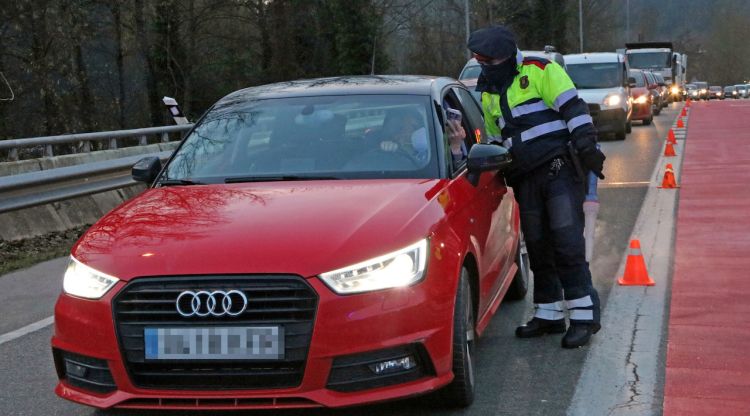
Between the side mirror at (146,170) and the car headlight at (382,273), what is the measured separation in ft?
6.80

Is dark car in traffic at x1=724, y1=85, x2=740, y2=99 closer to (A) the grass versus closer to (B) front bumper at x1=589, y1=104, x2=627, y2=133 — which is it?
(B) front bumper at x1=589, y1=104, x2=627, y2=133

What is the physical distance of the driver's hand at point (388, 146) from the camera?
5.46m

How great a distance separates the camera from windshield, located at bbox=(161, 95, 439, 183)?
17.6 feet

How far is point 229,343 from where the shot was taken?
4.05 m

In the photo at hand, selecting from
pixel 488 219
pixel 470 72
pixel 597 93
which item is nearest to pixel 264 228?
pixel 488 219

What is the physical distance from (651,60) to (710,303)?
1898 inches

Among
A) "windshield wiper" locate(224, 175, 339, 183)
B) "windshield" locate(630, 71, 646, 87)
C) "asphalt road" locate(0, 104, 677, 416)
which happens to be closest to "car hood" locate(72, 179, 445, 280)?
"windshield wiper" locate(224, 175, 339, 183)

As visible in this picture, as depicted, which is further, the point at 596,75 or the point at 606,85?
the point at 596,75

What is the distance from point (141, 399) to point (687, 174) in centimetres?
1321

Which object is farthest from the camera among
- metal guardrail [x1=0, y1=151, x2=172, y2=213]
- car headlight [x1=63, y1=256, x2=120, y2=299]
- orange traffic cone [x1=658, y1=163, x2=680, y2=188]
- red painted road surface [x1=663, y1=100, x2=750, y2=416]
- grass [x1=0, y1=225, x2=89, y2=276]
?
orange traffic cone [x1=658, y1=163, x2=680, y2=188]

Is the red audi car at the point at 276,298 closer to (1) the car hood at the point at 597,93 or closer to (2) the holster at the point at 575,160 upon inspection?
(2) the holster at the point at 575,160

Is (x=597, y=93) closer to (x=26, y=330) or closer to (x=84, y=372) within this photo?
(x=26, y=330)

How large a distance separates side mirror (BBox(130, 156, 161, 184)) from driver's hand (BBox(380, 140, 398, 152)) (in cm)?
133

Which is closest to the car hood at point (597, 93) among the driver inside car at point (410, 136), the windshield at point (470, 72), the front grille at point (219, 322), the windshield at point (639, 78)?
the windshield at point (470, 72)
